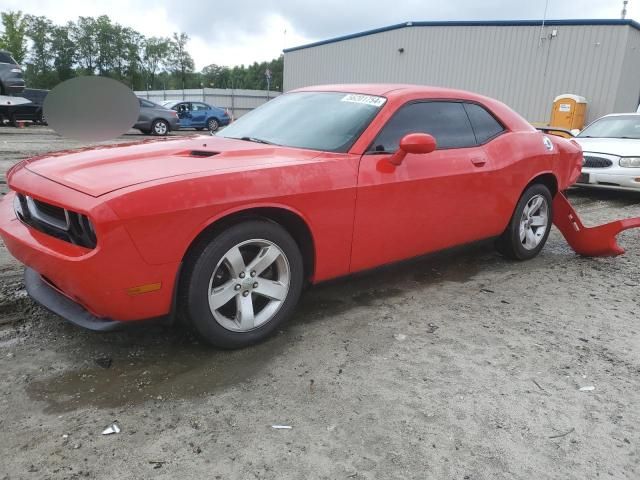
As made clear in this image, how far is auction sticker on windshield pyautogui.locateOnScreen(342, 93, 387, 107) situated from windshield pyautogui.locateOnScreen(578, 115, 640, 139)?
6.85 m

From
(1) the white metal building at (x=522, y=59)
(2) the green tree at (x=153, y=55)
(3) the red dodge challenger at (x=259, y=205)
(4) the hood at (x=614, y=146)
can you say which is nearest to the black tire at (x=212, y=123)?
(1) the white metal building at (x=522, y=59)

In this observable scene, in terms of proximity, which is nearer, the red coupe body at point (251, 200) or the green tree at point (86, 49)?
the red coupe body at point (251, 200)

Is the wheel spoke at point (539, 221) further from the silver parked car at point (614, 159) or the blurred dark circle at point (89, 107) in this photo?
the silver parked car at point (614, 159)

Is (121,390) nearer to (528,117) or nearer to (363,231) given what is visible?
(363,231)

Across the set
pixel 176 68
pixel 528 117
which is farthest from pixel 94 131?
pixel 176 68

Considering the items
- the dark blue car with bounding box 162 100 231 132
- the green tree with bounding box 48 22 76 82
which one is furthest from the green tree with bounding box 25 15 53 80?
the dark blue car with bounding box 162 100 231 132

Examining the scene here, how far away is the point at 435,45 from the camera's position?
68.9 ft

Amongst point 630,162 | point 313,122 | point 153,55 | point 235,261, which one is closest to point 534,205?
point 313,122

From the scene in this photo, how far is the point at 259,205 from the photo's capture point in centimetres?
264

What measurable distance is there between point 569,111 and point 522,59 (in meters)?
3.20

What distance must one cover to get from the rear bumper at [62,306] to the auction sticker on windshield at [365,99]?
212 cm

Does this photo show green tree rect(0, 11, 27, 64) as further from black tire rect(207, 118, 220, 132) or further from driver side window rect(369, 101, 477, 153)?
driver side window rect(369, 101, 477, 153)

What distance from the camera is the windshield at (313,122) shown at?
10.7 ft

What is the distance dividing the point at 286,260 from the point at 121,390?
1.05 meters
